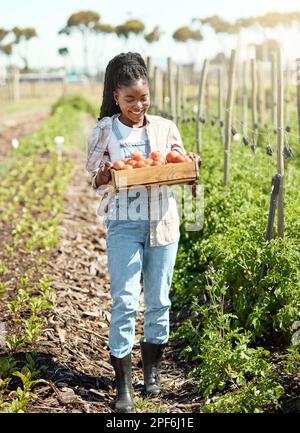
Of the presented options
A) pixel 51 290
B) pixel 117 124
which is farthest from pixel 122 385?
pixel 51 290

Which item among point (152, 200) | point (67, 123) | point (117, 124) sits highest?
point (117, 124)

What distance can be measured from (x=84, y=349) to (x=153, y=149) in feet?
4.89

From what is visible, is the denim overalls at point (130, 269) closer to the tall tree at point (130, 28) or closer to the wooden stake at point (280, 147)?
the wooden stake at point (280, 147)

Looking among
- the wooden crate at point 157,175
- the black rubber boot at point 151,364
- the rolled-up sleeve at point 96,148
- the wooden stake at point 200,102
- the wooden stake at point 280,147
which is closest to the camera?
the wooden crate at point 157,175

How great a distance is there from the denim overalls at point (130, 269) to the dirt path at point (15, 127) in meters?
10.4

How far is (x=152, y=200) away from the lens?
3383 mm

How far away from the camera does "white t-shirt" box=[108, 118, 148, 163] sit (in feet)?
11.1

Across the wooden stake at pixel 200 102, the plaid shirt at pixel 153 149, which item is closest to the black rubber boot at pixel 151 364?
the plaid shirt at pixel 153 149

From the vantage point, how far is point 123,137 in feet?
11.1

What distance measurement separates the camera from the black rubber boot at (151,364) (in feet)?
11.8

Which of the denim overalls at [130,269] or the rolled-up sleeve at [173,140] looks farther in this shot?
the rolled-up sleeve at [173,140]

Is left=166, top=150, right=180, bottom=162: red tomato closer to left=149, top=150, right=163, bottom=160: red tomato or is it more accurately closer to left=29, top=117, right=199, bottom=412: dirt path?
Answer: left=149, top=150, right=163, bottom=160: red tomato
